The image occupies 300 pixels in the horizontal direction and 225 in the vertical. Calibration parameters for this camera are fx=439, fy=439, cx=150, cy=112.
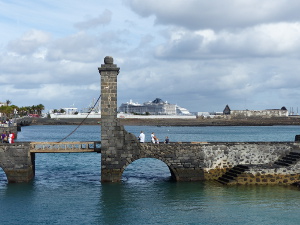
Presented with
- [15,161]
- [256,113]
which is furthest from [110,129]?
[256,113]

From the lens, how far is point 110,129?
2753 centimetres

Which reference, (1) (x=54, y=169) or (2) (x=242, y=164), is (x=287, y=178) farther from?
(1) (x=54, y=169)

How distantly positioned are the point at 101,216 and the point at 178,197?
532cm

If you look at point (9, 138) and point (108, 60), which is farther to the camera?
point (9, 138)

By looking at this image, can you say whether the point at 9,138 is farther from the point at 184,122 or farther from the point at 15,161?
the point at 184,122

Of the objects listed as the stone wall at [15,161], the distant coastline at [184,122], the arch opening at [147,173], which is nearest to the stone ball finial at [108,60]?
the stone wall at [15,161]

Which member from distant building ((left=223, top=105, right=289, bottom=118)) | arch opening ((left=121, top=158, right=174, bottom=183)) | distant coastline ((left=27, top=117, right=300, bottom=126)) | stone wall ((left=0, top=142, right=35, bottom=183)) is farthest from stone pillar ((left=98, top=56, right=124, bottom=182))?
distant building ((left=223, top=105, right=289, bottom=118))

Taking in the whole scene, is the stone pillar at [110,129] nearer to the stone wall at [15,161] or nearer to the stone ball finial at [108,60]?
the stone ball finial at [108,60]

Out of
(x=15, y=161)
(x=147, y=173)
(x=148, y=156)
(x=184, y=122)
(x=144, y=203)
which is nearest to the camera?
(x=144, y=203)

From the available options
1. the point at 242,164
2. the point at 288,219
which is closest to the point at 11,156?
the point at 242,164

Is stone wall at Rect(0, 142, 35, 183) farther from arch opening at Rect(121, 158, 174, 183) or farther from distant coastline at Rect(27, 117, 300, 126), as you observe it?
distant coastline at Rect(27, 117, 300, 126)

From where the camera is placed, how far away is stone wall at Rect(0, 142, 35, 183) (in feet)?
88.6

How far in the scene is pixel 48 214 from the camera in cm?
2111

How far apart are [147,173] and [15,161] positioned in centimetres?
1124
